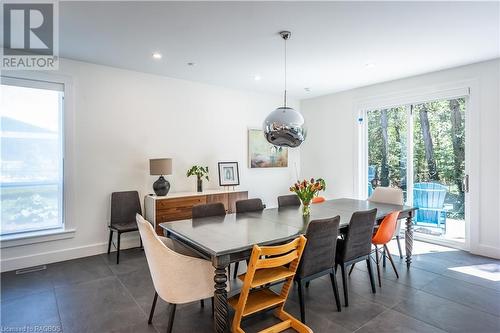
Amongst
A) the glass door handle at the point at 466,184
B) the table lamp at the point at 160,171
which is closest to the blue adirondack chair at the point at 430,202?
the glass door handle at the point at 466,184

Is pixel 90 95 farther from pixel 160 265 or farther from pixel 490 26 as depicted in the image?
pixel 490 26

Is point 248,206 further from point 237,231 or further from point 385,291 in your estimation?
point 385,291

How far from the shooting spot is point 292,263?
2.27 metres

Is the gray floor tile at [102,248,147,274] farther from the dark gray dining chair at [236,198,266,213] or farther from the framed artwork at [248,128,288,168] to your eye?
the framed artwork at [248,128,288,168]

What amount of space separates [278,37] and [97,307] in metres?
3.29

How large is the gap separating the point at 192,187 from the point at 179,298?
120 inches

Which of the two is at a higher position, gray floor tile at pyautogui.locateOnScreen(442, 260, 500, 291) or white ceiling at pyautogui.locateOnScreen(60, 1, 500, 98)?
white ceiling at pyautogui.locateOnScreen(60, 1, 500, 98)

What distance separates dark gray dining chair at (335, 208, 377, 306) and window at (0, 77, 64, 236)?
12.2ft

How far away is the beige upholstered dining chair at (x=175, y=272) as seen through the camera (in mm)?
1966

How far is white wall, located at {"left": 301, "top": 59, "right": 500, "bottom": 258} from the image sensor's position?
3.89 meters

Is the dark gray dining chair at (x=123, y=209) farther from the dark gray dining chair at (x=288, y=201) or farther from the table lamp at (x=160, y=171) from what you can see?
the dark gray dining chair at (x=288, y=201)

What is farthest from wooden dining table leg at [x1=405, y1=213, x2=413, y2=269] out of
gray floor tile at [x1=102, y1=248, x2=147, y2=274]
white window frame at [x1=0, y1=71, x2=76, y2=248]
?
white window frame at [x1=0, y1=71, x2=76, y2=248]

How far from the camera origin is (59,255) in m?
3.76

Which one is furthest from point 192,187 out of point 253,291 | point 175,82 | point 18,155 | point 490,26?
point 490,26
